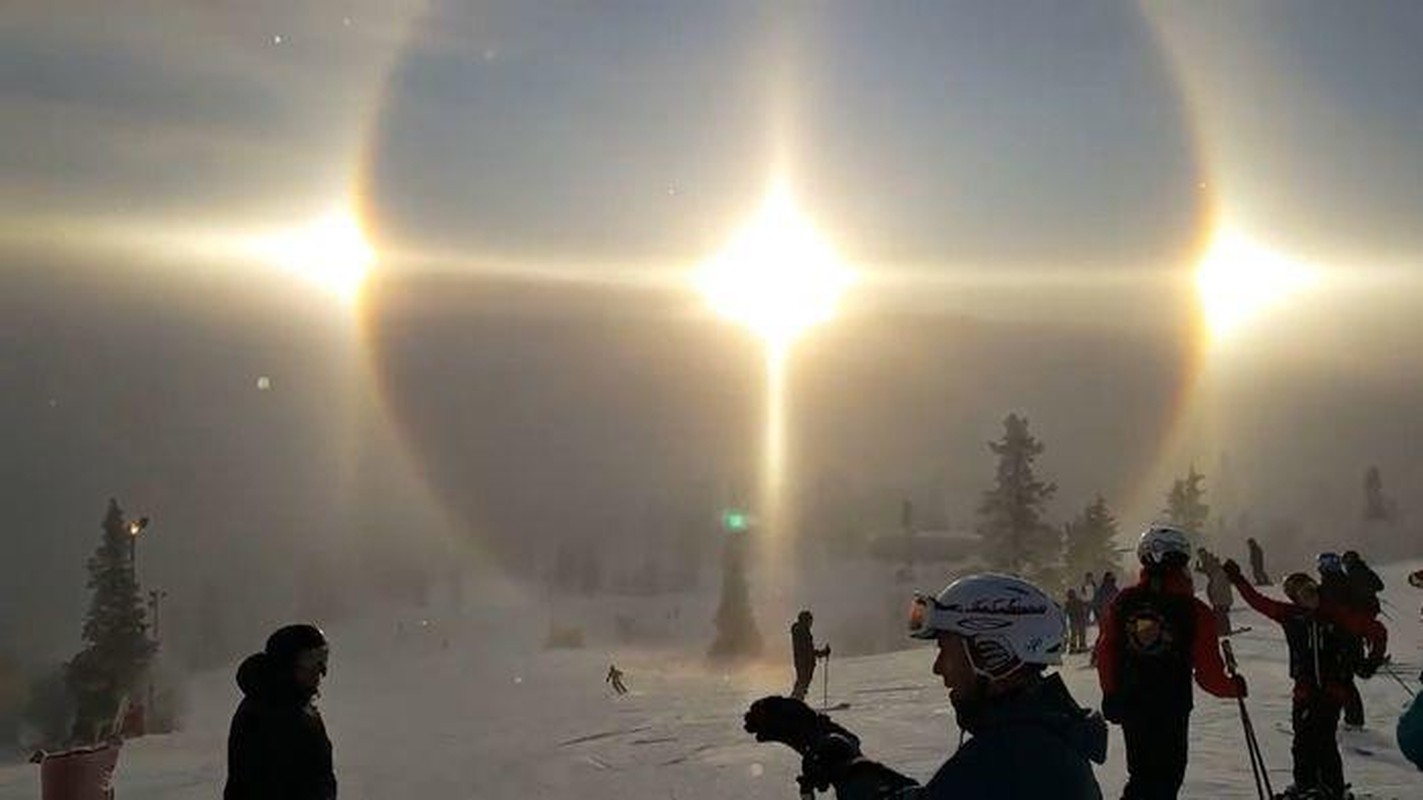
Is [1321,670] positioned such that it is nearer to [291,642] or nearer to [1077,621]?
[291,642]

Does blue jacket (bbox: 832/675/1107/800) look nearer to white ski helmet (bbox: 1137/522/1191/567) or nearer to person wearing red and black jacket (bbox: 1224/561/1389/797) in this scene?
white ski helmet (bbox: 1137/522/1191/567)

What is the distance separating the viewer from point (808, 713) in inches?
175

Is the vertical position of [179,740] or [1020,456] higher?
[1020,456]

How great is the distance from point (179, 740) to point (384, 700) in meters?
18.1

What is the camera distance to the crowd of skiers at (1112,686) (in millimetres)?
3744

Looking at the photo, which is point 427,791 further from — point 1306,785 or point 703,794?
point 1306,785

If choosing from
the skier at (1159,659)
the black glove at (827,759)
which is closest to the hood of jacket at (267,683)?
the black glove at (827,759)

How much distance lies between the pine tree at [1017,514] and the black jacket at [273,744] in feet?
186

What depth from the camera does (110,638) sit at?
56750 millimetres

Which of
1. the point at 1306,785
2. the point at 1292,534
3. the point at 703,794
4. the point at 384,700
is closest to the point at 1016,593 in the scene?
the point at 1306,785

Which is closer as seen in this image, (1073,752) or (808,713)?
(1073,752)

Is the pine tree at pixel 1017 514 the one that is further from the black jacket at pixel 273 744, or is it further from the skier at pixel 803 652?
the black jacket at pixel 273 744

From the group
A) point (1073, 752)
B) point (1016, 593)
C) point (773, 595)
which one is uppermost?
point (1016, 593)

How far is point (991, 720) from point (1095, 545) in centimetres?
7723
